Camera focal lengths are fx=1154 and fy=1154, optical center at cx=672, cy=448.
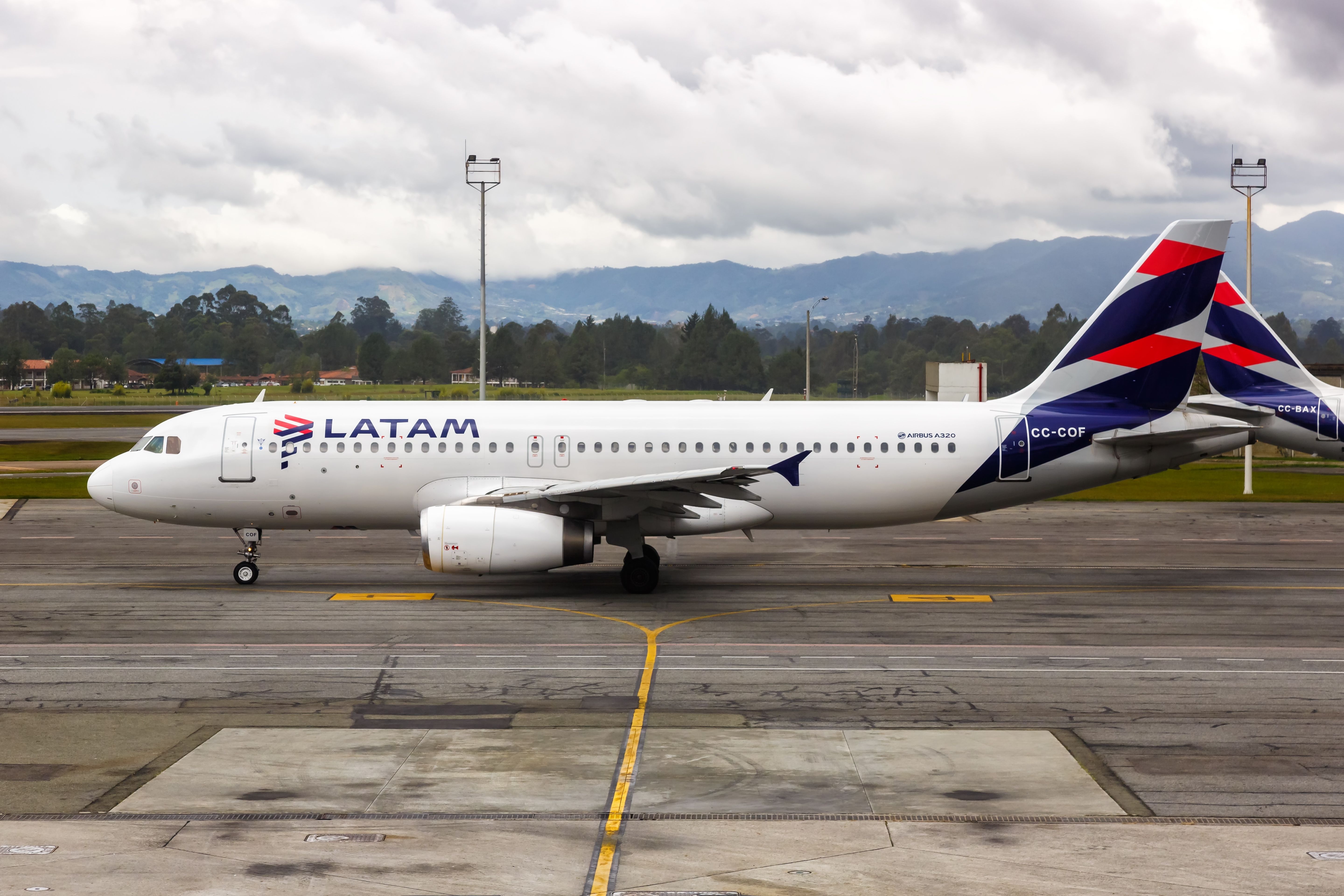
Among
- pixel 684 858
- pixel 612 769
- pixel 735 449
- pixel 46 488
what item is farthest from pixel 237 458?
pixel 46 488

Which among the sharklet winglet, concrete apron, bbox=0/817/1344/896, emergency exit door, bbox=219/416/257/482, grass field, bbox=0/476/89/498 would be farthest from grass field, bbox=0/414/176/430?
concrete apron, bbox=0/817/1344/896

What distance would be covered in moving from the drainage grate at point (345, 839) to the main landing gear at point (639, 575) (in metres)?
14.3

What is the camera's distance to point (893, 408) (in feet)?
92.4

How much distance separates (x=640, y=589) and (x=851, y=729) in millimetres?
10761

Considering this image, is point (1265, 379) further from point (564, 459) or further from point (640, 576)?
point (564, 459)

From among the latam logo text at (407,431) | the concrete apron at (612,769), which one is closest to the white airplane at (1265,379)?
the latam logo text at (407,431)

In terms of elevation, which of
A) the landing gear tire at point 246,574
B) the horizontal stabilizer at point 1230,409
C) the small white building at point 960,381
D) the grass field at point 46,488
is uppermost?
the small white building at point 960,381

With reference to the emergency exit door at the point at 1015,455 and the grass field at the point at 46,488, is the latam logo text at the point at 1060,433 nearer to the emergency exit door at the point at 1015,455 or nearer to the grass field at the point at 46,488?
the emergency exit door at the point at 1015,455

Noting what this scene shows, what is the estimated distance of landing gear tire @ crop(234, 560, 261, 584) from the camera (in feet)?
89.9

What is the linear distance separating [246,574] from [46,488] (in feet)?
84.6

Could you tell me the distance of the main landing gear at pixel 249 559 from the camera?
90.0 feet

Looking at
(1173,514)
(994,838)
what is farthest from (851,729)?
(1173,514)

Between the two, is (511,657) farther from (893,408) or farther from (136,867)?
(893,408)

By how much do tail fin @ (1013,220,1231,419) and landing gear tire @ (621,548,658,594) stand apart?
9.83 m
